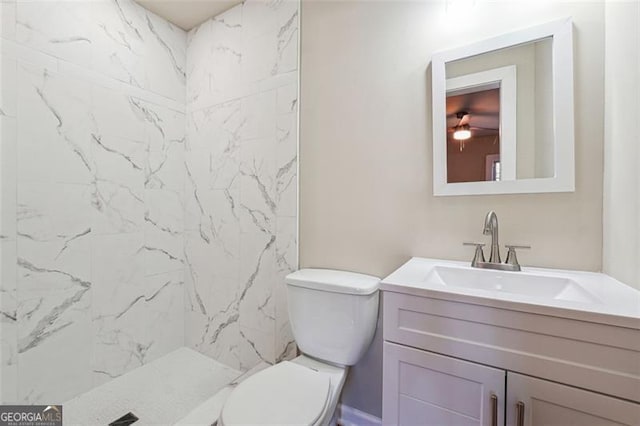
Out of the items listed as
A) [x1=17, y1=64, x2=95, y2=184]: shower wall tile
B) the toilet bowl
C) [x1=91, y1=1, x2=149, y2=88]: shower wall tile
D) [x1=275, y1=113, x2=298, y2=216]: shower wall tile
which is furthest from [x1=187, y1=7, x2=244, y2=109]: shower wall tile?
the toilet bowl

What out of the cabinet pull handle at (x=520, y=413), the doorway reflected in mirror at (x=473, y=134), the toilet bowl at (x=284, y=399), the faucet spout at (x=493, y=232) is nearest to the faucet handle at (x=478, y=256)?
the faucet spout at (x=493, y=232)

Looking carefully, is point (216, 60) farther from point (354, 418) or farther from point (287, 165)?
point (354, 418)

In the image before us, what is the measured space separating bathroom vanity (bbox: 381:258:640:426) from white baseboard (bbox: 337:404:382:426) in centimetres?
60

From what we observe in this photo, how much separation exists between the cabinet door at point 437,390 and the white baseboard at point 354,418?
23.7 inches

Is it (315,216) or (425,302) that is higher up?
(315,216)

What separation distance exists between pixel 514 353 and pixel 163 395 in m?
1.83

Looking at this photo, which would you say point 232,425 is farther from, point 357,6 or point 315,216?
point 357,6

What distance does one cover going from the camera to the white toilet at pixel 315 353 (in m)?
0.95

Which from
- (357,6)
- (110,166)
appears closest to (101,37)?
(110,166)

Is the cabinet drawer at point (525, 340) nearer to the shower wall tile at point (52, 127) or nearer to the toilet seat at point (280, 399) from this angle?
the toilet seat at point (280, 399)

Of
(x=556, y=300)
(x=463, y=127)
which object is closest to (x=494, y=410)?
(x=556, y=300)

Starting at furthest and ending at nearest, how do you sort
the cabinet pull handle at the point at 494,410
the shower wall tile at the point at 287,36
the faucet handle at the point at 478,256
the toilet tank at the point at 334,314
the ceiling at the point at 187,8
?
1. the ceiling at the point at 187,8
2. the shower wall tile at the point at 287,36
3. the toilet tank at the point at 334,314
4. the faucet handle at the point at 478,256
5. the cabinet pull handle at the point at 494,410

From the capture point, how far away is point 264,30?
1768 mm

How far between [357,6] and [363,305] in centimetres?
152
